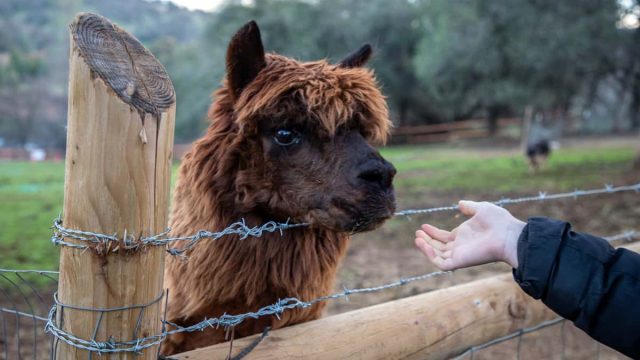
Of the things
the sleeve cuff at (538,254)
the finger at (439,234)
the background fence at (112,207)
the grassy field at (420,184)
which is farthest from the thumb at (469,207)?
the grassy field at (420,184)

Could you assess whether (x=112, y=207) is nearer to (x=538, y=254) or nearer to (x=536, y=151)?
(x=538, y=254)

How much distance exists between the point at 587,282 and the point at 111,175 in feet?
4.50

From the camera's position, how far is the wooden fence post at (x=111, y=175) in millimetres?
1288

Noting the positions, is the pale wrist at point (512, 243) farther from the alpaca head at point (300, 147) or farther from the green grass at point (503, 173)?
the green grass at point (503, 173)

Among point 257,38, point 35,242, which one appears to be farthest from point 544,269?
point 35,242

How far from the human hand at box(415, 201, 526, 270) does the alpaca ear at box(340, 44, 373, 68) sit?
153 centimetres

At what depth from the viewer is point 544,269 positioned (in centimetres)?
149

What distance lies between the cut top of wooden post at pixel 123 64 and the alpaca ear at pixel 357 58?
5.91 ft

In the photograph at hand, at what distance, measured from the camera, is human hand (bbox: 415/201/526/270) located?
1.62 meters

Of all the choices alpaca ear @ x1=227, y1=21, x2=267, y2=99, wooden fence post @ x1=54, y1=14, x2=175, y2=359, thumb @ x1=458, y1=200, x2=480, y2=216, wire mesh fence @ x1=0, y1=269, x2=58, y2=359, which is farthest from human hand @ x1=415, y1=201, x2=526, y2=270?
wire mesh fence @ x1=0, y1=269, x2=58, y2=359

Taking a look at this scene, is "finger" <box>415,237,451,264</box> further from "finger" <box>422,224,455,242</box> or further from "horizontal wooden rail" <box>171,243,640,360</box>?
"horizontal wooden rail" <box>171,243,640,360</box>

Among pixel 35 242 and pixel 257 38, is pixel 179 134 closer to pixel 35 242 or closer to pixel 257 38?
pixel 35 242

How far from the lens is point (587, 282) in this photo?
147 cm

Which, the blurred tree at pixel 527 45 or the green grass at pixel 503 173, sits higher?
the blurred tree at pixel 527 45
